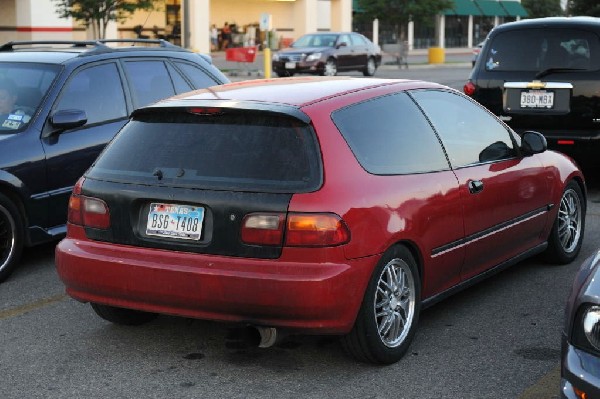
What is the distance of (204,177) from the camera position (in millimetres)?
5129

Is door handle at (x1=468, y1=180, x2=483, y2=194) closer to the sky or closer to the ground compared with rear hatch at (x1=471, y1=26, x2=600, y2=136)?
closer to the ground

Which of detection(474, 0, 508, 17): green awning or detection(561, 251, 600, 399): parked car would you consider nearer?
detection(561, 251, 600, 399): parked car

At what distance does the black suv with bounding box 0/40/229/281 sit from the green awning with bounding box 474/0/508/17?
6887cm

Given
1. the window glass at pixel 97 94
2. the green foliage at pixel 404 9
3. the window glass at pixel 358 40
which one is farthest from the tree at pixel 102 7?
the green foliage at pixel 404 9

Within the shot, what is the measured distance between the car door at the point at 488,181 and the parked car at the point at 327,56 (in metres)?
27.5

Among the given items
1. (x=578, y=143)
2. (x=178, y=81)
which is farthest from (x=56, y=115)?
(x=578, y=143)

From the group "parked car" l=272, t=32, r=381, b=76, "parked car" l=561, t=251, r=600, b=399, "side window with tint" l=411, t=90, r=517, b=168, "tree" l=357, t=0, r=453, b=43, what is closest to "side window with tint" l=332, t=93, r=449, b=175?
"side window with tint" l=411, t=90, r=517, b=168

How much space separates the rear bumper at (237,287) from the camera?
4.82m

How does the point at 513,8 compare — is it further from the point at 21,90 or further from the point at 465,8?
the point at 21,90

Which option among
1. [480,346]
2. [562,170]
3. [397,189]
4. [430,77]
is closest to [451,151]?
[397,189]

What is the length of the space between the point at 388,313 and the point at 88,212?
1.70 meters

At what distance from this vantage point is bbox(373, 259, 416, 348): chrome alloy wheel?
17.3 ft

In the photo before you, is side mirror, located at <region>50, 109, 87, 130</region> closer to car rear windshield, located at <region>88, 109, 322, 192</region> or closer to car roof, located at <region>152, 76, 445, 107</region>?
car roof, located at <region>152, 76, 445, 107</region>

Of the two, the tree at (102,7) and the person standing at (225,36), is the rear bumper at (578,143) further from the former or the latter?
the person standing at (225,36)
